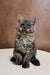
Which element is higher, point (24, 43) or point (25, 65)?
point (24, 43)

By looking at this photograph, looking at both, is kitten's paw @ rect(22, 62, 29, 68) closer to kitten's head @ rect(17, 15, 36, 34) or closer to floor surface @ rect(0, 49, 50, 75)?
floor surface @ rect(0, 49, 50, 75)

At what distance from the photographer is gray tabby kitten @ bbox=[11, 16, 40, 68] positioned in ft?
3.16

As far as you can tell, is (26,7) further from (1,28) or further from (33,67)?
(33,67)

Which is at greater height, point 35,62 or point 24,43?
point 24,43

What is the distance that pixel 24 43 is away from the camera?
3.25ft

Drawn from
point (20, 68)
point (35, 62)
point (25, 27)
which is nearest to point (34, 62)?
point (35, 62)

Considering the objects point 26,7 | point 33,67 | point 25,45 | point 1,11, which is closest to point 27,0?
point 26,7

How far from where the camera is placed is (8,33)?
1.37m

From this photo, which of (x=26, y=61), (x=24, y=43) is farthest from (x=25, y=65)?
(x=24, y=43)

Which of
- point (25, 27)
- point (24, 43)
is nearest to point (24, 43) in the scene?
point (24, 43)

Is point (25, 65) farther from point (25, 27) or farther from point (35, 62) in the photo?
point (25, 27)

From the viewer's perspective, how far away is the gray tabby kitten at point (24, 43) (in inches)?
37.9

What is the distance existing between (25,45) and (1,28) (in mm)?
432

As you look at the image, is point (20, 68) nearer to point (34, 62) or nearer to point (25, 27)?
point (34, 62)
